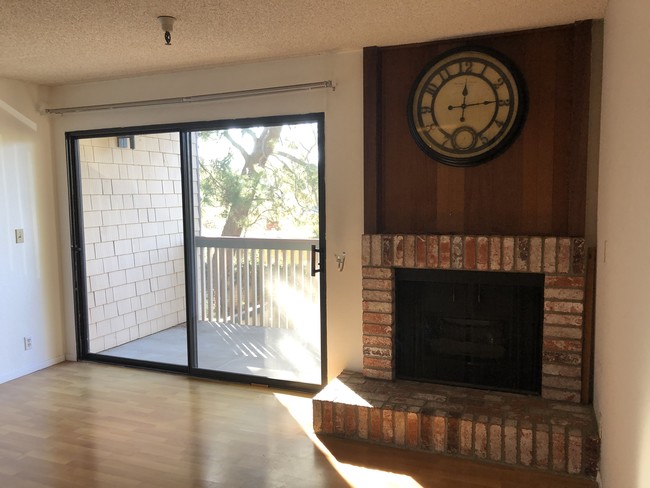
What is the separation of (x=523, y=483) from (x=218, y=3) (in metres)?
2.73

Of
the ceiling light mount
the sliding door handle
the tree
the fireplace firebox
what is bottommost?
the fireplace firebox

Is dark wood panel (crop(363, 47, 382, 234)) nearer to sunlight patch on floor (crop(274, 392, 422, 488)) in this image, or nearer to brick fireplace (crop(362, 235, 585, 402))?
brick fireplace (crop(362, 235, 585, 402))

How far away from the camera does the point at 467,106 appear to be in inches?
124

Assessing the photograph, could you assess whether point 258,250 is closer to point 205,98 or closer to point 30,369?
point 205,98

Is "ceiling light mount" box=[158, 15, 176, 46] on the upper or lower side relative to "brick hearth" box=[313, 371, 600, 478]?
upper

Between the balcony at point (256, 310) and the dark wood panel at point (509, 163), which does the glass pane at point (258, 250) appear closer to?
the balcony at point (256, 310)

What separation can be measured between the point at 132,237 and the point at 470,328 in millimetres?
3249

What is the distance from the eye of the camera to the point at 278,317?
399 cm

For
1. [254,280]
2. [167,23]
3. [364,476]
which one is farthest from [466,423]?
[167,23]

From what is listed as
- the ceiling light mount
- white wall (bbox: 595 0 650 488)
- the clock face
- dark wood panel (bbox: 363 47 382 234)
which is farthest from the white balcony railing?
white wall (bbox: 595 0 650 488)

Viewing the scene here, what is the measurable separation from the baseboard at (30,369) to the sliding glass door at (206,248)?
0.66 feet

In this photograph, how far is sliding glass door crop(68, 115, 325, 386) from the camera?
3.79m

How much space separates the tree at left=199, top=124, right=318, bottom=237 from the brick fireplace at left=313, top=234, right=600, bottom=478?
2.16 feet

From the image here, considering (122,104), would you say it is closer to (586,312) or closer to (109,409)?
(109,409)
